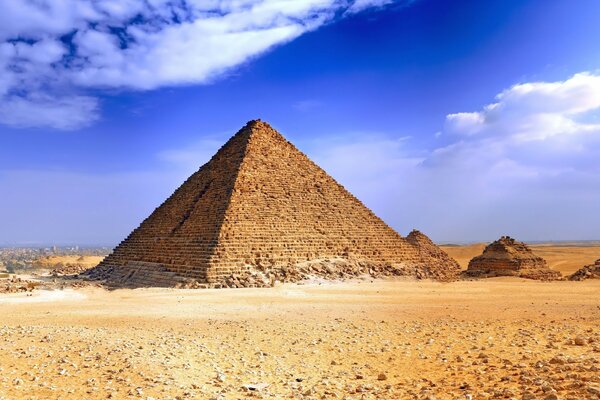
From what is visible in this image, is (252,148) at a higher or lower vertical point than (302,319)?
higher

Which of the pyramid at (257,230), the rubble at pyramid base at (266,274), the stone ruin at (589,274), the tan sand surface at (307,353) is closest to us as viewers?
the tan sand surface at (307,353)

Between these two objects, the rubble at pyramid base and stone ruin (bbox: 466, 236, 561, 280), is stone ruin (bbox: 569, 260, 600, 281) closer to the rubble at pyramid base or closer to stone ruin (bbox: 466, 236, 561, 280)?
stone ruin (bbox: 466, 236, 561, 280)

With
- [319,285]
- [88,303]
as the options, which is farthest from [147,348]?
[319,285]

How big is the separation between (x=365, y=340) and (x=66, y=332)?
18.8ft

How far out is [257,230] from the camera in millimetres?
26250

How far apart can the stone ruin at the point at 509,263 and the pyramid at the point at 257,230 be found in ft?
9.72

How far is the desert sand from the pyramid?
10.9 meters

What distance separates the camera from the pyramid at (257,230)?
24.6 m

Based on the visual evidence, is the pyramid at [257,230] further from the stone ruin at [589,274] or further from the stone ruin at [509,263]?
the stone ruin at [589,274]

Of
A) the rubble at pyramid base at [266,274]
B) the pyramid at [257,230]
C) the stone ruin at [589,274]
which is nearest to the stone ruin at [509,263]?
the pyramid at [257,230]

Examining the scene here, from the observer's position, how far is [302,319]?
1166 centimetres

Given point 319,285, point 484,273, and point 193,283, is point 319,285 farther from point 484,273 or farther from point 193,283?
point 484,273

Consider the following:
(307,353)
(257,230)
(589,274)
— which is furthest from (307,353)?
(589,274)

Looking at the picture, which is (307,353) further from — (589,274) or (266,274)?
(589,274)
